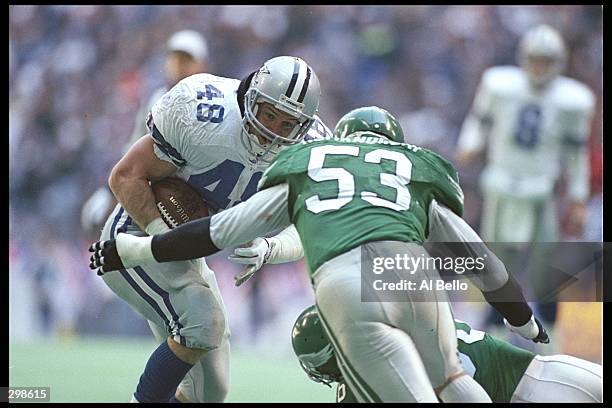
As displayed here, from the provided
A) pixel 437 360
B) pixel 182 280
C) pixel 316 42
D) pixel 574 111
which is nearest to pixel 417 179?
pixel 437 360

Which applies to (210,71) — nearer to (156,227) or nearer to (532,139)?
(532,139)

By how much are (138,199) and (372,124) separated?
925mm

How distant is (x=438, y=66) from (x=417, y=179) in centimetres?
580

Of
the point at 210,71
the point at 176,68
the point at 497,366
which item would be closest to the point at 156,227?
the point at 497,366

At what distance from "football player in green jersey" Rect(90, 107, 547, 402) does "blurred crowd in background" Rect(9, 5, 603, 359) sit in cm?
458

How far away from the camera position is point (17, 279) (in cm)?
816

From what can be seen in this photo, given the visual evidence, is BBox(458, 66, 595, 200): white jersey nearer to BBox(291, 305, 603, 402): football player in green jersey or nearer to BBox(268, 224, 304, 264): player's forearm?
BBox(268, 224, 304, 264): player's forearm

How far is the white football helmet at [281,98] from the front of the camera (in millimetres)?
3652

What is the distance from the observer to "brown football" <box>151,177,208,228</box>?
12.3 ft

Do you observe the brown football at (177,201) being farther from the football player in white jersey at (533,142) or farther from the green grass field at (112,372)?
Result: the football player in white jersey at (533,142)

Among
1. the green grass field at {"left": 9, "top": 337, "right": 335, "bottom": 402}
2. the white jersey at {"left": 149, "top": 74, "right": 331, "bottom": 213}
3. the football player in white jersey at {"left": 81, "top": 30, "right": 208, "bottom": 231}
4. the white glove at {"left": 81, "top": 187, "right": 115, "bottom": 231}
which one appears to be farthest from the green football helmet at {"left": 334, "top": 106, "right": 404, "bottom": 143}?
the white glove at {"left": 81, "top": 187, "right": 115, "bottom": 231}

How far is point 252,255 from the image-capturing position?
364cm

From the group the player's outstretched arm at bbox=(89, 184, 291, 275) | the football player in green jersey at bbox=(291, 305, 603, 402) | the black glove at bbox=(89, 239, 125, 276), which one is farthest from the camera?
the black glove at bbox=(89, 239, 125, 276)

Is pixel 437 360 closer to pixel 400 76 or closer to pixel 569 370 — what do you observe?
pixel 569 370
